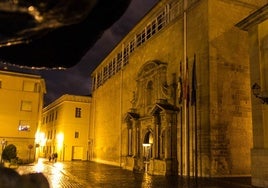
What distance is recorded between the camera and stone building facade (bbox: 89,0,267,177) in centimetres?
1727

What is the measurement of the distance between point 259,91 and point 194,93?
513cm

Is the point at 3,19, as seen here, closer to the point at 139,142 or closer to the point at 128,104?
the point at 139,142

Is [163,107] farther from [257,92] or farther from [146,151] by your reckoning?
[257,92]

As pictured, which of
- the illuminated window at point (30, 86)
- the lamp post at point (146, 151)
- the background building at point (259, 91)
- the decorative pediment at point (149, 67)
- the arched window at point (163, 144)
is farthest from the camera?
the illuminated window at point (30, 86)

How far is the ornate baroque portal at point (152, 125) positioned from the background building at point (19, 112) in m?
11.9

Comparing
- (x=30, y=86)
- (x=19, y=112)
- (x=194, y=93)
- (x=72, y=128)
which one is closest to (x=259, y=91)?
(x=194, y=93)

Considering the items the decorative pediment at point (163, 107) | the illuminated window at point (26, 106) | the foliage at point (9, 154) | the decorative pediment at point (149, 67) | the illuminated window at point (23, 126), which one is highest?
the decorative pediment at point (149, 67)

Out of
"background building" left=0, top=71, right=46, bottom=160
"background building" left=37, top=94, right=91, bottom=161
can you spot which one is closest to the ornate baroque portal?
"background building" left=0, top=71, right=46, bottom=160

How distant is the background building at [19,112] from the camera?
1286 inches

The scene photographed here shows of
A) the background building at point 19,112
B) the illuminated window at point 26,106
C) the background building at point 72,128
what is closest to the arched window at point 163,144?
the background building at point 19,112

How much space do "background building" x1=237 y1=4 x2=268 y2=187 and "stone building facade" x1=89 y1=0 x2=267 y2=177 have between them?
11.1 ft

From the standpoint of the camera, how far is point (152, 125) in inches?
884

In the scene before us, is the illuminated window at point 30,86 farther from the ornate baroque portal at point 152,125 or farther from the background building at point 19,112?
the ornate baroque portal at point 152,125

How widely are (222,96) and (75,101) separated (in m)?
27.7
